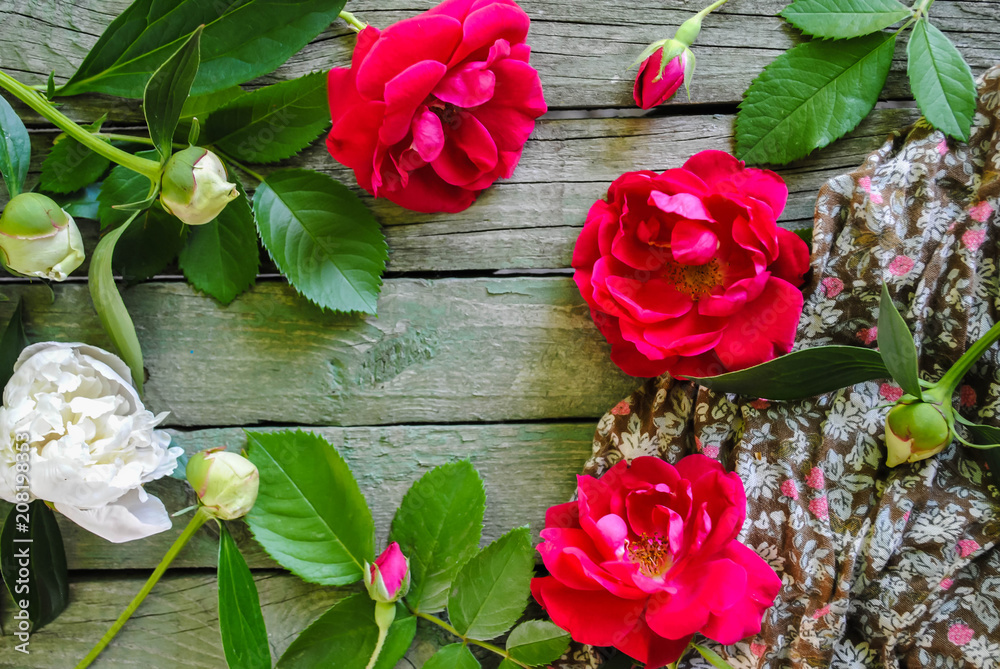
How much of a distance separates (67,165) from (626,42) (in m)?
0.58

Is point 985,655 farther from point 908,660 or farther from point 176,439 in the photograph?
point 176,439

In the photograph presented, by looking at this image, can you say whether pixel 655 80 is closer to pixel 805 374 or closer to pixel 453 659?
pixel 805 374

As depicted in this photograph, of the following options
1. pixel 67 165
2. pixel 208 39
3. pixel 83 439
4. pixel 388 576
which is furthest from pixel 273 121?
pixel 388 576

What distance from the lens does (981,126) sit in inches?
23.4

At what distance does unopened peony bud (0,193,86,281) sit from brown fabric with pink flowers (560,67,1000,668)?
55 centimetres

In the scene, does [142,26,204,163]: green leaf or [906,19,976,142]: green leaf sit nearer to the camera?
[142,26,204,163]: green leaf

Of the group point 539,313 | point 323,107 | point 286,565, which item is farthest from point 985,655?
point 323,107

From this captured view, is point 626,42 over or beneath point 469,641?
over

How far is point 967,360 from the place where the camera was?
0.54m

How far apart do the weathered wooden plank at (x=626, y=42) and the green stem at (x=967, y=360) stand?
0.91ft

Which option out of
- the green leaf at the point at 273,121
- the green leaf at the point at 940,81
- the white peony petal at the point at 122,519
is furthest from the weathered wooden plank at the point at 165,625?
the green leaf at the point at 940,81

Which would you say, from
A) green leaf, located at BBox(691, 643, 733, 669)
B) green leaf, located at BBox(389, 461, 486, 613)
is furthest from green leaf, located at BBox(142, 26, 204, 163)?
green leaf, located at BBox(691, 643, 733, 669)

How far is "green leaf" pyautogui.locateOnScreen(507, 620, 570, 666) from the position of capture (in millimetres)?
588

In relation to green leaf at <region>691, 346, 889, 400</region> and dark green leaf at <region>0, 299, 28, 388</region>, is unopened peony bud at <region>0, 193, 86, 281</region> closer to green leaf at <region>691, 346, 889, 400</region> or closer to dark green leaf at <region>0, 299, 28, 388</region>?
dark green leaf at <region>0, 299, 28, 388</region>
